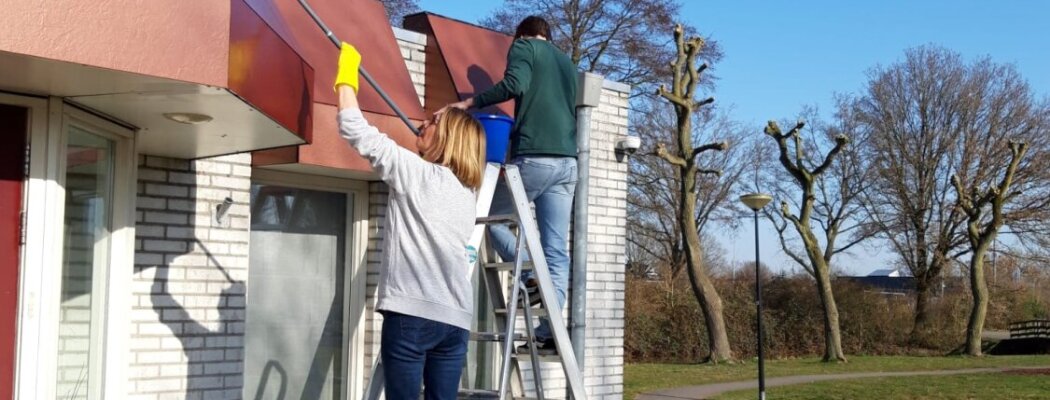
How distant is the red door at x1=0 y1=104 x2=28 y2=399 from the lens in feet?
16.2

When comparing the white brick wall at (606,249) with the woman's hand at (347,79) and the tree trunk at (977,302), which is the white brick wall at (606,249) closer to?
the woman's hand at (347,79)

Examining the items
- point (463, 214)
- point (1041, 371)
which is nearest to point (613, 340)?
point (463, 214)

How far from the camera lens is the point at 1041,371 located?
27250mm

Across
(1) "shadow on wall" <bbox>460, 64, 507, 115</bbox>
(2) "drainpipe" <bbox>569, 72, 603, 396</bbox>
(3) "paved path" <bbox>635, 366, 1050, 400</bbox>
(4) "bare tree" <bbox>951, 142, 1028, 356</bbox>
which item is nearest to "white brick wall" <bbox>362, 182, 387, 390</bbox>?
(1) "shadow on wall" <bbox>460, 64, 507, 115</bbox>

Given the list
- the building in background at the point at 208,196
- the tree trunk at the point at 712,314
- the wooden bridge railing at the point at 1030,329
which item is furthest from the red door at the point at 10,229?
the wooden bridge railing at the point at 1030,329

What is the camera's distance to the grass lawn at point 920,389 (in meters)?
20.8

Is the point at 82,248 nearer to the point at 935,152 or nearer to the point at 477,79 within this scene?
the point at 477,79

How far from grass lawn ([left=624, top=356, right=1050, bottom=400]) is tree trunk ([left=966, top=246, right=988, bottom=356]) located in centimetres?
95

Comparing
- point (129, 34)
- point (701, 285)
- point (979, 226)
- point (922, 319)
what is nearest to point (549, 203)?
point (129, 34)

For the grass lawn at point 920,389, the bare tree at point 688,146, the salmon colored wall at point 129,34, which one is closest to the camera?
the salmon colored wall at point 129,34

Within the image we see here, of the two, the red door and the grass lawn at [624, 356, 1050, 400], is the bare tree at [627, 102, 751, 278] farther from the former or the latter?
the red door

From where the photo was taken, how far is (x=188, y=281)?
684 cm

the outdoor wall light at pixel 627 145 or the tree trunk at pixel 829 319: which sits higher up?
the outdoor wall light at pixel 627 145

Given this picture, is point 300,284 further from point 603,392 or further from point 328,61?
point 603,392
